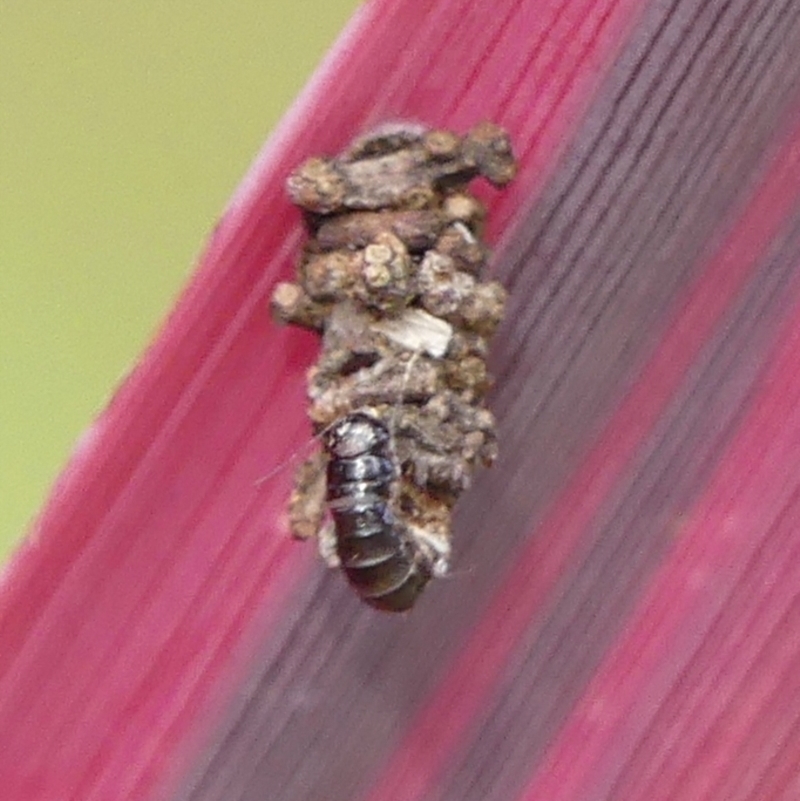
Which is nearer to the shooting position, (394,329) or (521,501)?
(394,329)

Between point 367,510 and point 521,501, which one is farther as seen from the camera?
point 521,501

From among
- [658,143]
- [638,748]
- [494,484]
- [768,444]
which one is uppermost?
[658,143]

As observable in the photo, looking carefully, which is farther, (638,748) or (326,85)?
(638,748)

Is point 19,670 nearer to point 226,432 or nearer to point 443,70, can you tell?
point 226,432

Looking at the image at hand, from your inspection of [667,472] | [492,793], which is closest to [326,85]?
[667,472]
